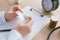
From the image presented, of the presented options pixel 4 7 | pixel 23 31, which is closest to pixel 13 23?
pixel 23 31

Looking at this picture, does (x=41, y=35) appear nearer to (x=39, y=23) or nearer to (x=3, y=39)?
(x=39, y=23)

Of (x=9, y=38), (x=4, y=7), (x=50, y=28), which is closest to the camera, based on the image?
(x=9, y=38)

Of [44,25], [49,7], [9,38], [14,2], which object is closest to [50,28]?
[44,25]

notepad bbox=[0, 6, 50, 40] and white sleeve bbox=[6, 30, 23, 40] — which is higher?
white sleeve bbox=[6, 30, 23, 40]

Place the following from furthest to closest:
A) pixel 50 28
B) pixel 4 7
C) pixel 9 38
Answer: pixel 4 7
pixel 50 28
pixel 9 38

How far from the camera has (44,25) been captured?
791 millimetres

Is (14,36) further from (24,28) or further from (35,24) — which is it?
(35,24)

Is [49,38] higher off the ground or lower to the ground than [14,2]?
lower

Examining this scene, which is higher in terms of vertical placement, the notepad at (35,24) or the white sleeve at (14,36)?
the white sleeve at (14,36)

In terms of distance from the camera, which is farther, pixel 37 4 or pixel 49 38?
pixel 37 4

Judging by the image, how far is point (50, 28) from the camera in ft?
2.54

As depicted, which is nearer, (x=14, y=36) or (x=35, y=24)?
(x=14, y=36)

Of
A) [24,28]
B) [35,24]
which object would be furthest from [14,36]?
[35,24]

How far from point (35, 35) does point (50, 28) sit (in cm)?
12
